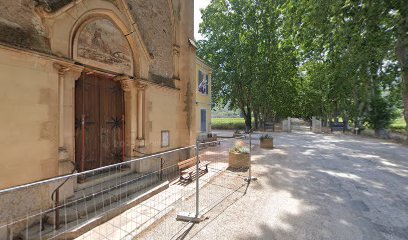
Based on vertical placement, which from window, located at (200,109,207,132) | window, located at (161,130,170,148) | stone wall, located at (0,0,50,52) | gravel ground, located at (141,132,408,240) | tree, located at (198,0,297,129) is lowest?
gravel ground, located at (141,132,408,240)

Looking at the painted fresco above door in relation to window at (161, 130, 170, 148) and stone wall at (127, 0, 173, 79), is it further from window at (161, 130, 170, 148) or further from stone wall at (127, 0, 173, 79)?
window at (161, 130, 170, 148)

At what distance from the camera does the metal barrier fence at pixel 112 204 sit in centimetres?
352

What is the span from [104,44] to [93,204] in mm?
3818

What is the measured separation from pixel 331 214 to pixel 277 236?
62.2 inches

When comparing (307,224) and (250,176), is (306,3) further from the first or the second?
(307,224)

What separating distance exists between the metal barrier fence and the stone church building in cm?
37

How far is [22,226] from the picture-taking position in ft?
12.0

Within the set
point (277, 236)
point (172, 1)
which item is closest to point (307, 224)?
point (277, 236)

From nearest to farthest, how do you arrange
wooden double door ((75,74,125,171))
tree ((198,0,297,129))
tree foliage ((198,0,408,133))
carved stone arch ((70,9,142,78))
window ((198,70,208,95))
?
carved stone arch ((70,9,142,78)) → wooden double door ((75,74,125,171)) → tree foliage ((198,0,408,133)) → window ((198,70,208,95)) → tree ((198,0,297,129))

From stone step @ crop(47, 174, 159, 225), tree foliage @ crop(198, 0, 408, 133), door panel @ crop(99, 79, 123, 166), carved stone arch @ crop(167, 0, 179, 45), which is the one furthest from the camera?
tree foliage @ crop(198, 0, 408, 133)

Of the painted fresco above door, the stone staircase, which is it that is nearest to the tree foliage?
the painted fresco above door

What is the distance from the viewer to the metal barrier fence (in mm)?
3516

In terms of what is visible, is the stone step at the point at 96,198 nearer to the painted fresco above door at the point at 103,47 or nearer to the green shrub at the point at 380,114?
the painted fresco above door at the point at 103,47

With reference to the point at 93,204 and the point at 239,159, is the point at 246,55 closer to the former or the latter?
the point at 239,159
